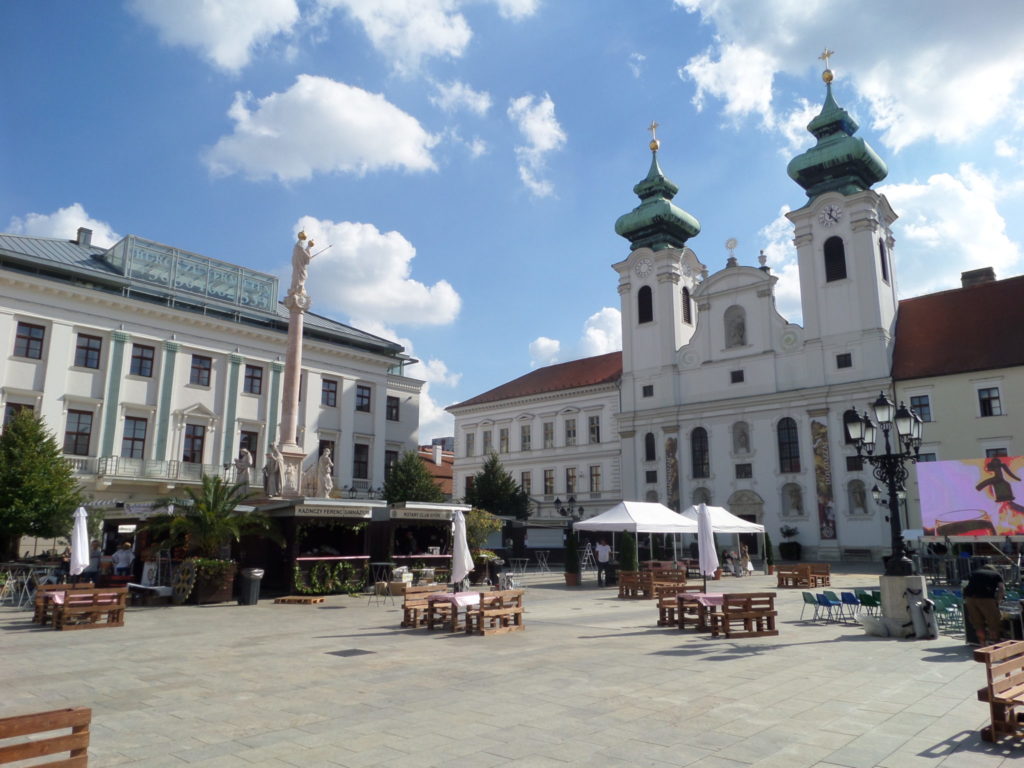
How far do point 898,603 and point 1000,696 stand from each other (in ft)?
25.0

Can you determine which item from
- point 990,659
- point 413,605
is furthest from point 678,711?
point 413,605

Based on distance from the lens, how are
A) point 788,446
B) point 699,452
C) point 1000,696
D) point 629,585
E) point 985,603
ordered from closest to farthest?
point 1000,696 < point 985,603 < point 629,585 < point 788,446 < point 699,452

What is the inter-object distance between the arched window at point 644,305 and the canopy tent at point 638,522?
2836 cm

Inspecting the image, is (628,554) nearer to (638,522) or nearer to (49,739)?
(638,522)

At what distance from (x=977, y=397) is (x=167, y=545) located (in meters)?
38.2

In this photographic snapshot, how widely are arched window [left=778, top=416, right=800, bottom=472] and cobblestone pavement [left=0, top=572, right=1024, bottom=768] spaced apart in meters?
31.4

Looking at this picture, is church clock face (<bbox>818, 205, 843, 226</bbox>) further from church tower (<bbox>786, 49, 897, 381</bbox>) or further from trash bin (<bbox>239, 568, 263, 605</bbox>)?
trash bin (<bbox>239, 568, 263, 605</bbox>)

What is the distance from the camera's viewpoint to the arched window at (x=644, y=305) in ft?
173

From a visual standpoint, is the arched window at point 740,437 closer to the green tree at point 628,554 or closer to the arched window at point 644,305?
the arched window at point 644,305

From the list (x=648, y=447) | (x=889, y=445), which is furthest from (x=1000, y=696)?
(x=648, y=447)

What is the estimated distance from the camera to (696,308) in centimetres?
5225

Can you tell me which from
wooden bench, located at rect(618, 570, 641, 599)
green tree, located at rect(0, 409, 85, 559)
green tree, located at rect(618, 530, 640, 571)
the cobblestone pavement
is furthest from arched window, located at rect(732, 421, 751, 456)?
green tree, located at rect(0, 409, 85, 559)

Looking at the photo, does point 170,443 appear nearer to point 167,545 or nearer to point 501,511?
point 167,545

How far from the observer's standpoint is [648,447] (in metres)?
50.6
